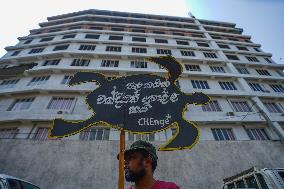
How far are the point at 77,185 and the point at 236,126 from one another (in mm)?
14031

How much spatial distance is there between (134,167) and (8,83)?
2335 cm

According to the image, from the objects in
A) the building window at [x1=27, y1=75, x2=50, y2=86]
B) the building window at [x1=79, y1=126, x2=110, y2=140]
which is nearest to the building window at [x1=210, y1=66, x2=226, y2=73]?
the building window at [x1=79, y1=126, x2=110, y2=140]

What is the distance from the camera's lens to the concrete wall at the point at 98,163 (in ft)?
40.7

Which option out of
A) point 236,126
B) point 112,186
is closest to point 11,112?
point 112,186

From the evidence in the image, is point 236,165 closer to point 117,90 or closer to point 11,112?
point 117,90

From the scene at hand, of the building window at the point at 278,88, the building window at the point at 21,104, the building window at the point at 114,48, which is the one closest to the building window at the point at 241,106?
the building window at the point at 278,88

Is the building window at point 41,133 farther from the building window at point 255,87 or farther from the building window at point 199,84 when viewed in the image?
the building window at point 255,87

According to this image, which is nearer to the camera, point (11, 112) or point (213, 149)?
point (213, 149)

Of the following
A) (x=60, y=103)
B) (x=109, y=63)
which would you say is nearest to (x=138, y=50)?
(x=109, y=63)

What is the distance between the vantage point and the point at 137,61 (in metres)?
23.8

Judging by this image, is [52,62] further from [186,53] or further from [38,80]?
[186,53]

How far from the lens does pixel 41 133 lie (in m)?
16.3

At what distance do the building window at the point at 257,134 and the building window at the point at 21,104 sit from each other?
2003 centimetres

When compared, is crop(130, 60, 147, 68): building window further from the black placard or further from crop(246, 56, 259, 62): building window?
the black placard
